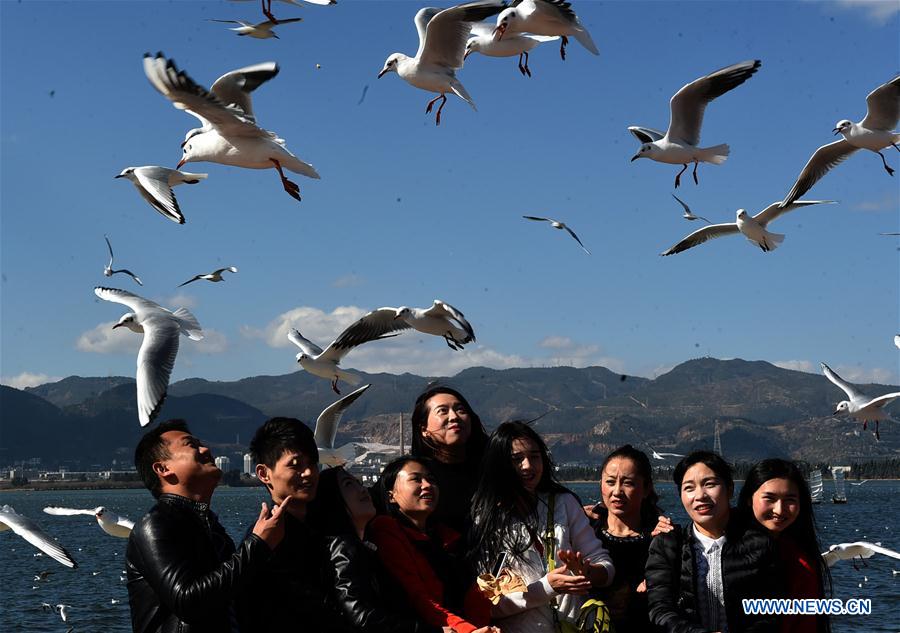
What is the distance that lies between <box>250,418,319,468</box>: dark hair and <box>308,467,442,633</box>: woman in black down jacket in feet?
0.53

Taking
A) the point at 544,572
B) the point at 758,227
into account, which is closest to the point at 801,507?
the point at 544,572

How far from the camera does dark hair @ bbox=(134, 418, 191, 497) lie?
3.83m

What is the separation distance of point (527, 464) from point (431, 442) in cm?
54

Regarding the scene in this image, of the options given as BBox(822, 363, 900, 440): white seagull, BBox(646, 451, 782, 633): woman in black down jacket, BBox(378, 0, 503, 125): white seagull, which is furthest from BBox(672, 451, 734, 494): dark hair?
BBox(822, 363, 900, 440): white seagull

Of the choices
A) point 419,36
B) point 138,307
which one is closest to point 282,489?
point 138,307

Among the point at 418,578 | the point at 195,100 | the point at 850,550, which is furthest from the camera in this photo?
the point at 850,550

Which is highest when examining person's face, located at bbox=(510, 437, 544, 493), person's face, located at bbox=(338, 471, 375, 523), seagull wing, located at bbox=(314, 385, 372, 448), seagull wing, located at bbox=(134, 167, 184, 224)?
seagull wing, located at bbox=(134, 167, 184, 224)

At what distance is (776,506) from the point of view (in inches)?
186

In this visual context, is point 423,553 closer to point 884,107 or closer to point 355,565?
point 355,565

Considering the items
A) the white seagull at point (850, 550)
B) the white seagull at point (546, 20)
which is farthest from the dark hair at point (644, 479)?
the white seagull at point (546, 20)

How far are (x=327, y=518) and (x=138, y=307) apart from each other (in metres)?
4.95

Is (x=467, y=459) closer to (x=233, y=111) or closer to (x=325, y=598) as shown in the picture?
(x=325, y=598)

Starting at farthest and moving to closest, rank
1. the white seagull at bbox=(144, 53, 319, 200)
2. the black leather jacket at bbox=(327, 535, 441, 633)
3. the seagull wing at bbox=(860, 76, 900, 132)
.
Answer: the seagull wing at bbox=(860, 76, 900, 132) → the white seagull at bbox=(144, 53, 319, 200) → the black leather jacket at bbox=(327, 535, 441, 633)

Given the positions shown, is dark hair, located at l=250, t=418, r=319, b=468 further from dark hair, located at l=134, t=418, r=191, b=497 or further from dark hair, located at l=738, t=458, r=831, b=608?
dark hair, located at l=738, t=458, r=831, b=608
